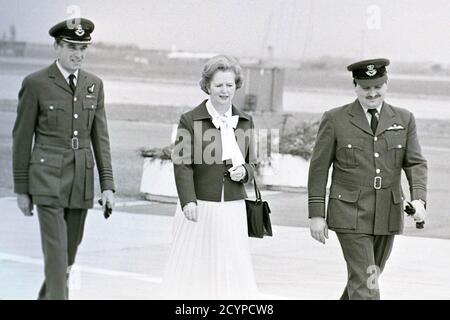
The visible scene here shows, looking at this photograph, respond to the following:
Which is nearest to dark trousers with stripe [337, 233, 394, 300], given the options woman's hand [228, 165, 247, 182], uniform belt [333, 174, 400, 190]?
uniform belt [333, 174, 400, 190]

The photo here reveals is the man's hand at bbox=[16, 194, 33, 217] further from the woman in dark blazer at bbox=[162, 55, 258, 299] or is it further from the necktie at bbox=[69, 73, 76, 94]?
the woman in dark blazer at bbox=[162, 55, 258, 299]

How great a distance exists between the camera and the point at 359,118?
6.42 m

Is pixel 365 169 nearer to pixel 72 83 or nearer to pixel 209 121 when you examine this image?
pixel 209 121

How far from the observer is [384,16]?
7.79m

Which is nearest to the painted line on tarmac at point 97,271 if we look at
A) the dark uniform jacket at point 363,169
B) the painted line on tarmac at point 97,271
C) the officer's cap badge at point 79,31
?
the painted line on tarmac at point 97,271

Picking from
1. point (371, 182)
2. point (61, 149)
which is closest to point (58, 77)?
point (61, 149)

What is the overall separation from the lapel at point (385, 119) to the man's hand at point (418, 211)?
0.44 metres

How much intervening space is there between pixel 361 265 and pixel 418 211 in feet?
1.41

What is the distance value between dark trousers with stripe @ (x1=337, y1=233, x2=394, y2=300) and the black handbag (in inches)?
17.0

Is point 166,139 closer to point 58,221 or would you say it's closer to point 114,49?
point 114,49

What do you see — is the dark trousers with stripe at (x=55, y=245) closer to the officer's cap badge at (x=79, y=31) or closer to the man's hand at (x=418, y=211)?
the officer's cap badge at (x=79, y=31)

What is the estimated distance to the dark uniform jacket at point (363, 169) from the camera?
6375 mm

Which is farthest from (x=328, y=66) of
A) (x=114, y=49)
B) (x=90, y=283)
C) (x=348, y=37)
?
(x=90, y=283)
